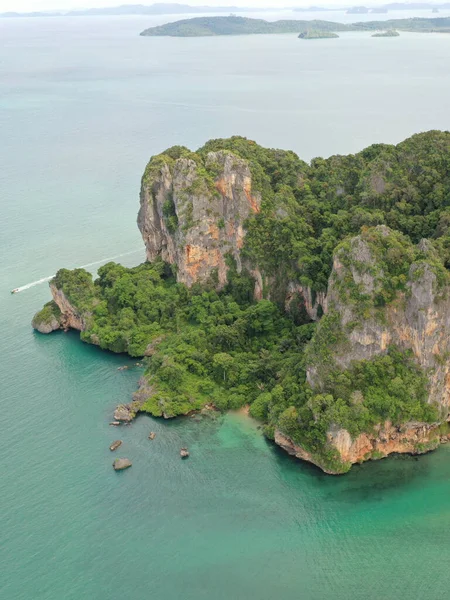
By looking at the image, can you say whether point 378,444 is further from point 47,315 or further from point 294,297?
point 47,315

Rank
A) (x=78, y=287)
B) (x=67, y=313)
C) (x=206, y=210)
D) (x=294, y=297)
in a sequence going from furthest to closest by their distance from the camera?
(x=67, y=313), (x=78, y=287), (x=206, y=210), (x=294, y=297)

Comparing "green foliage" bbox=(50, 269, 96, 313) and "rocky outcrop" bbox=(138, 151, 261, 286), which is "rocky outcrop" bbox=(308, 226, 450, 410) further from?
"green foliage" bbox=(50, 269, 96, 313)

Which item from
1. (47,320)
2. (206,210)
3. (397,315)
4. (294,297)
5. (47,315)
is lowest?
(47,320)

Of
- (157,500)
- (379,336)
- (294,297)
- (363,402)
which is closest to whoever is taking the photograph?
(157,500)

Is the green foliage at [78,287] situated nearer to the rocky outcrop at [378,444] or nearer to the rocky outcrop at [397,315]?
the rocky outcrop at [378,444]

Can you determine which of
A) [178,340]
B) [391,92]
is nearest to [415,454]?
[178,340]

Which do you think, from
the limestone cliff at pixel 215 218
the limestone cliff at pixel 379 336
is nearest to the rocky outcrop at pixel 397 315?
the limestone cliff at pixel 379 336

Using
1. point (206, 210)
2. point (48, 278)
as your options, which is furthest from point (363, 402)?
point (48, 278)

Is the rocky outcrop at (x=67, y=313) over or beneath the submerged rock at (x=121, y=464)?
over
